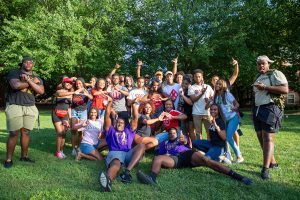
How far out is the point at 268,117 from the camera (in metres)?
5.59

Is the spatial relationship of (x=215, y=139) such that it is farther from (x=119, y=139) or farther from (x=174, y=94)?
(x=119, y=139)

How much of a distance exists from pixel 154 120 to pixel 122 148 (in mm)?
1162

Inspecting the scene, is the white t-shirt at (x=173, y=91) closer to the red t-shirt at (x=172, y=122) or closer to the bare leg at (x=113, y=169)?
the red t-shirt at (x=172, y=122)

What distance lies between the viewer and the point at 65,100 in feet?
25.1

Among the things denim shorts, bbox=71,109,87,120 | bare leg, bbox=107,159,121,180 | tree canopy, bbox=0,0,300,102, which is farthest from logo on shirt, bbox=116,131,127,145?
tree canopy, bbox=0,0,300,102

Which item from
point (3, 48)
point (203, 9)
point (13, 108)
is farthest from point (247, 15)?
point (13, 108)

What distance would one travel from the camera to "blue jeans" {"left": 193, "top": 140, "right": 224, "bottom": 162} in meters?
6.49

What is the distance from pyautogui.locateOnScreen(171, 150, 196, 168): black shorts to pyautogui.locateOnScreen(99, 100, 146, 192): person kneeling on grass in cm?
64

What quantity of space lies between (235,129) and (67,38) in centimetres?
2006

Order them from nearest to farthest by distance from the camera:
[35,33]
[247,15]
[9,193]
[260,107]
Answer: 1. [9,193]
2. [260,107]
3. [35,33]
4. [247,15]

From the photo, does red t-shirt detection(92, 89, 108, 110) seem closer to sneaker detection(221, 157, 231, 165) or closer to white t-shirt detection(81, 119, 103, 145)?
white t-shirt detection(81, 119, 103, 145)

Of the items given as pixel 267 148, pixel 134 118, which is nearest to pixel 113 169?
pixel 134 118

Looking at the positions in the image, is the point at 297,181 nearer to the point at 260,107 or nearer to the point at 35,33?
the point at 260,107

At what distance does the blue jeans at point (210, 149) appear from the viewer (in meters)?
6.49
